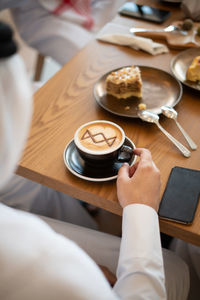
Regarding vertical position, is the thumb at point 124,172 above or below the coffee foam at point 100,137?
below

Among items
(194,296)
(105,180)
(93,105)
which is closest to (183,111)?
(93,105)

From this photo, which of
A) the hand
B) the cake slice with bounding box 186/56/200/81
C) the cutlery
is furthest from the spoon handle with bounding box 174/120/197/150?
the cutlery

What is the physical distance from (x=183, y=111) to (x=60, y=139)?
421 mm

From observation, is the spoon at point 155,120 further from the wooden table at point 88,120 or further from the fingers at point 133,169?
the fingers at point 133,169

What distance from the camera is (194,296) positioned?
3.76 ft

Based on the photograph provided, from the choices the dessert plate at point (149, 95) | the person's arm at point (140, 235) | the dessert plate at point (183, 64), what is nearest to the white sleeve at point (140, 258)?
the person's arm at point (140, 235)

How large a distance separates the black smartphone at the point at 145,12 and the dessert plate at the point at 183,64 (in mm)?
324

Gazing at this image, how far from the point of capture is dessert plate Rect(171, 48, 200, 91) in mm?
1161

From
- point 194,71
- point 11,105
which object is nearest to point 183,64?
point 194,71

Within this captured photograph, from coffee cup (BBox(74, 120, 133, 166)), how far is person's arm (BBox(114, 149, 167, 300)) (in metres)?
0.04

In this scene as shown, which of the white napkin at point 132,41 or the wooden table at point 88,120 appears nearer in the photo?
the wooden table at point 88,120

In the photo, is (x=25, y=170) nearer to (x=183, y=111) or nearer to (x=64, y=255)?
(x=64, y=255)

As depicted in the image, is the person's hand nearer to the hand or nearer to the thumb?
the thumb

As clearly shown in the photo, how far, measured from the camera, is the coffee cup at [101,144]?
0.80 m
